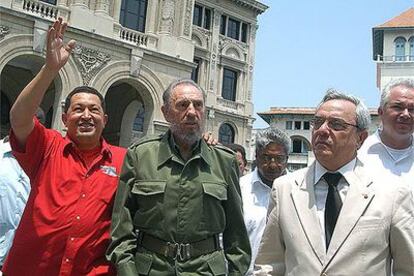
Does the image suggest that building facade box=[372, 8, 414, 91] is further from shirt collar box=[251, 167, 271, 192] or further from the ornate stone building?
shirt collar box=[251, 167, 271, 192]

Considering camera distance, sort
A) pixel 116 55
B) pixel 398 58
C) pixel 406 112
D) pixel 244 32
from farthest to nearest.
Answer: pixel 398 58
pixel 244 32
pixel 116 55
pixel 406 112

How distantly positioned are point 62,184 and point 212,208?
0.92m

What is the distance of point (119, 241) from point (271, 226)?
0.86 meters

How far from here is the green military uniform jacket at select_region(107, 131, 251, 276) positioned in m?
2.75

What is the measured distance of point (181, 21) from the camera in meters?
18.3

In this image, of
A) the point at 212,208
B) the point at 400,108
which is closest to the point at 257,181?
the point at 400,108

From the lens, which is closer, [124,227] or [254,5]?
[124,227]

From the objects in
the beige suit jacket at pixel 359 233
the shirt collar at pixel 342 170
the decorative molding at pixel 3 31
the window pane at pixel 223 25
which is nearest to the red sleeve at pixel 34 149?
the beige suit jacket at pixel 359 233

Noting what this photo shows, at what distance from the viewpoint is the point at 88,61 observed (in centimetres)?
1571

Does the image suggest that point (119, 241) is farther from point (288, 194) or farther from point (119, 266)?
point (288, 194)

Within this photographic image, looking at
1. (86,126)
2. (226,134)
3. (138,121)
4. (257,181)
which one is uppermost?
(226,134)

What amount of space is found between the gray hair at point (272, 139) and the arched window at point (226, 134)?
21086 millimetres

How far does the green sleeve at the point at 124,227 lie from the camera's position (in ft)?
8.82

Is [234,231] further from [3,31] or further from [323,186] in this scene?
[3,31]
